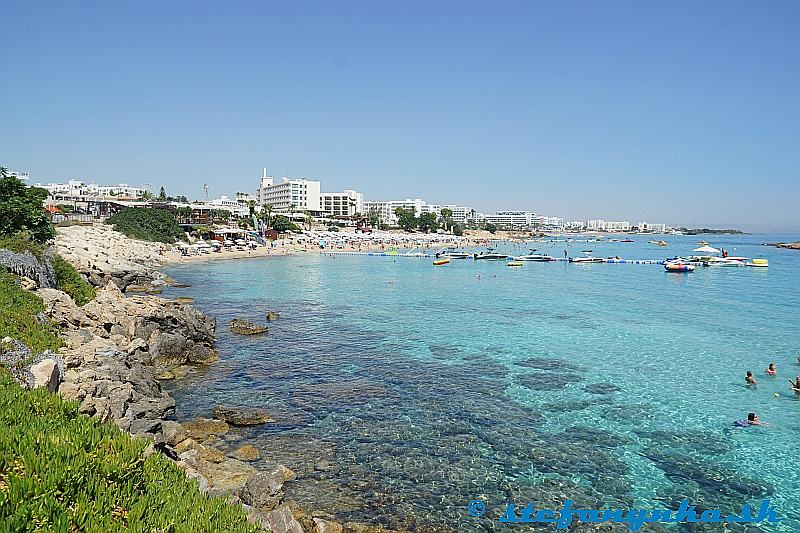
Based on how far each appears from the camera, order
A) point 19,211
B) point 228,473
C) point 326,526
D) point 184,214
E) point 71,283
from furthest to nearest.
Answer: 1. point 184,214
2. point 19,211
3. point 71,283
4. point 228,473
5. point 326,526

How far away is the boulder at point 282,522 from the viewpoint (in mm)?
9375

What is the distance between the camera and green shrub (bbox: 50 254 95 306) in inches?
1017

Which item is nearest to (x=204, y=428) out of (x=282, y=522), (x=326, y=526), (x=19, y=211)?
(x=326, y=526)

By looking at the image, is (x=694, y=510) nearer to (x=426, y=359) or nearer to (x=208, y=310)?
(x=426, y=359)

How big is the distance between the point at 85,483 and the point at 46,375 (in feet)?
23.2

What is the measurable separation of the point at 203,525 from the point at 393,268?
6811 cm

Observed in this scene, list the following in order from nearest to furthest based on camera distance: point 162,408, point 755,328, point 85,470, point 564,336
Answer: point 85,470 < point 162,408 < point 564,336 < point 755,328

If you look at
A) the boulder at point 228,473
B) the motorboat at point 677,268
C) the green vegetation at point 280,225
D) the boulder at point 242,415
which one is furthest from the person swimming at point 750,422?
the green vegetation at point 280,225

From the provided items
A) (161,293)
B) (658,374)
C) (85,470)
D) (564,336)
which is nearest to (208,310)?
(161,293)

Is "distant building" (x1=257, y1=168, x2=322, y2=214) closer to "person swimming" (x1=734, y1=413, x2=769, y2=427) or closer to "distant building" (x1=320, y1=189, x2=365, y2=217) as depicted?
"distant building" (x1=320, y1=189, x2=365, y2=217)

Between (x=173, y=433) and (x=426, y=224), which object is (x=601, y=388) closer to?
(x=173, y=433)

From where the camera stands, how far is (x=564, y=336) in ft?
104

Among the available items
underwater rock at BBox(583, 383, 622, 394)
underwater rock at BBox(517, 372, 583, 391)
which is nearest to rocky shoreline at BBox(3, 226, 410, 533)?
underwater rock at BBox(517, 372, 583, 391)

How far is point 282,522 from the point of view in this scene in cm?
952
